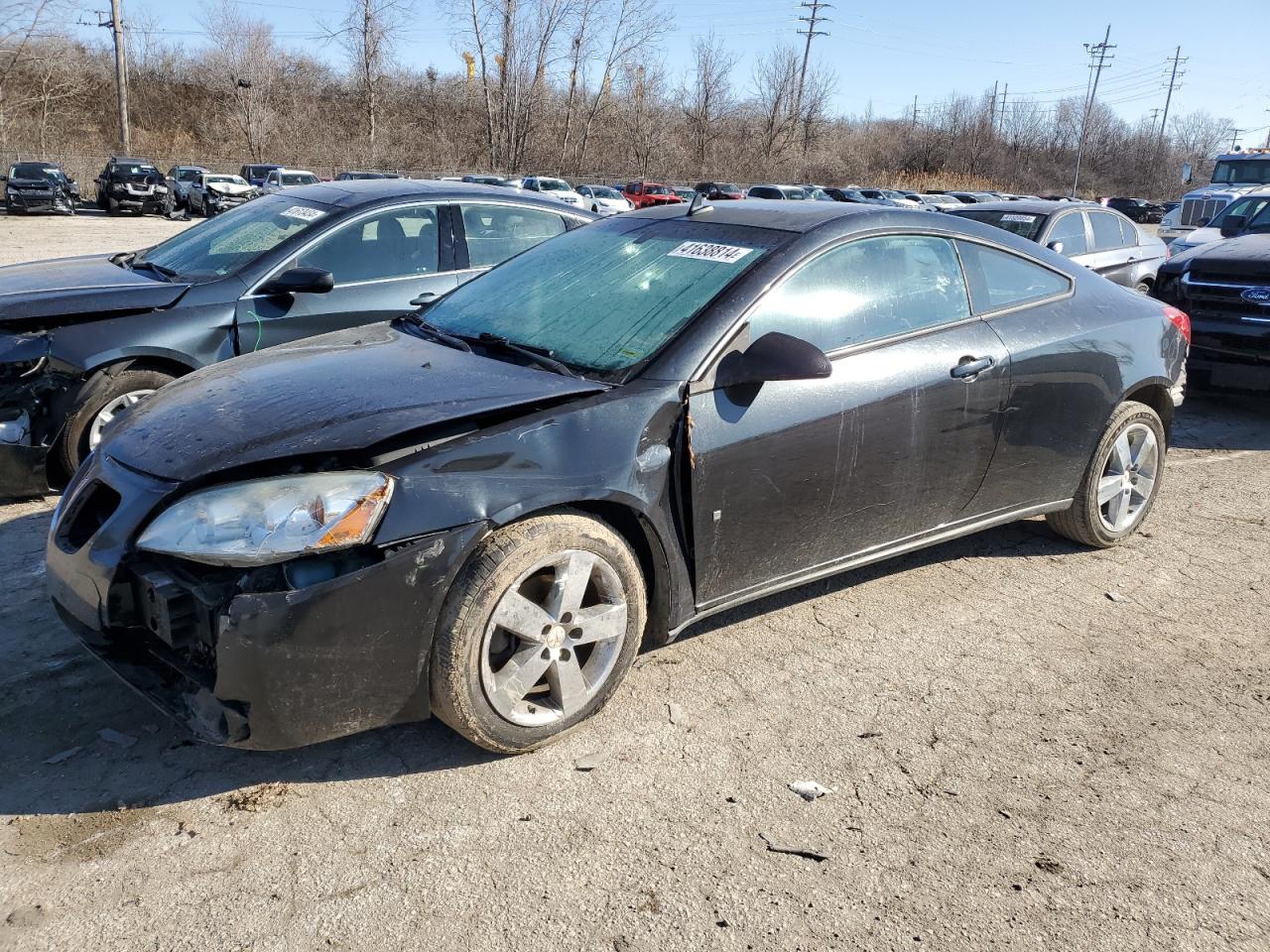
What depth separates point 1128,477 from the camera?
4715mm

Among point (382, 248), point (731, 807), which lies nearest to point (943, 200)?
point (382, 248)

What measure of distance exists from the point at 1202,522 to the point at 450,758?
14.4ft

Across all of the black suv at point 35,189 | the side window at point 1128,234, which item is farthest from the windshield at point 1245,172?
the black suv at point 35,189

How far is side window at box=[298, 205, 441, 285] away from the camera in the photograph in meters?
5.56

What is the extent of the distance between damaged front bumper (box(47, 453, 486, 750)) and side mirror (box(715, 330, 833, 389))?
1.01 m

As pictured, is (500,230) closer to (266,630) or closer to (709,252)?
(709,252)

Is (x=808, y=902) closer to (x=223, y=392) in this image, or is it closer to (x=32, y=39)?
(x=223, y=392)

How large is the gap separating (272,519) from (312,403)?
0.53 m

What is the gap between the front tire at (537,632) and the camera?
8.91 feet

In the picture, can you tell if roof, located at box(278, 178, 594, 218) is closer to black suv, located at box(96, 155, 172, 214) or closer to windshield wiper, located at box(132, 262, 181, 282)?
windshield wiper, located at box(132, 262, 181, 282)

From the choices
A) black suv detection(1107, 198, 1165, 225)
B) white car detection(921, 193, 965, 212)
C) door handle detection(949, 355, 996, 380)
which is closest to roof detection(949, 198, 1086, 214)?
door handle detection(949, 355, 996, 380)

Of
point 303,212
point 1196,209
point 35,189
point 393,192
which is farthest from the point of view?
point 35,189

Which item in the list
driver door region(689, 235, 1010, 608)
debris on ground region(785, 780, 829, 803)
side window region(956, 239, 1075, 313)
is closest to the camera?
debris on ground region(785, 780, 829, 803)

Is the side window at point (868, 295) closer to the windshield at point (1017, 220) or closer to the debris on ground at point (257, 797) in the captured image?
the debris on ground at point (257, 797)
